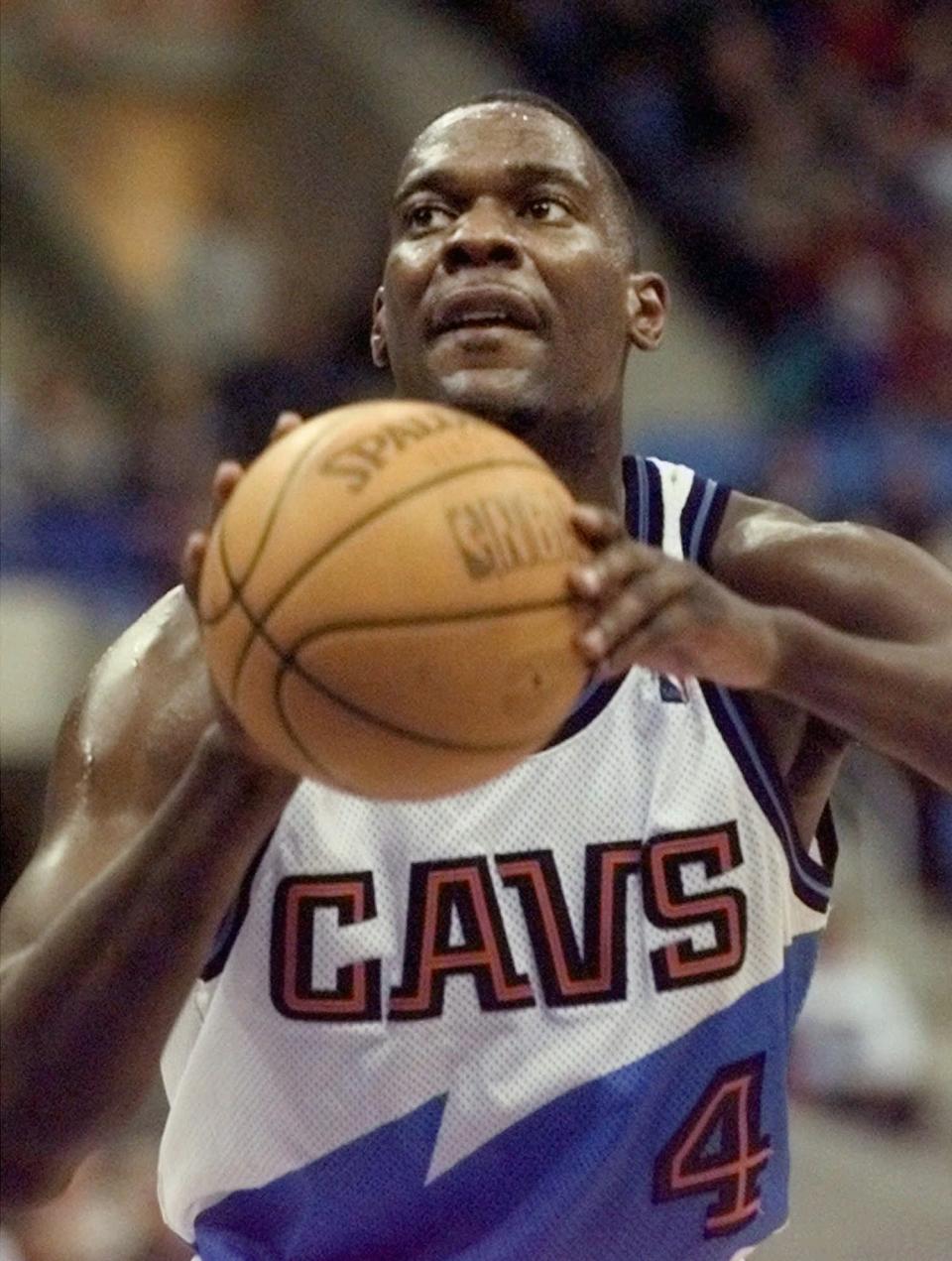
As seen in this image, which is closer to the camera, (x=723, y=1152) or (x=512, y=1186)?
(x=512, y=1186)

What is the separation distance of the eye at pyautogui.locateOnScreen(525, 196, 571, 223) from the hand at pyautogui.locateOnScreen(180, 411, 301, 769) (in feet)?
3.50

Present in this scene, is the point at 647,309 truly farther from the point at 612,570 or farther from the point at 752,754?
the point at 612,570

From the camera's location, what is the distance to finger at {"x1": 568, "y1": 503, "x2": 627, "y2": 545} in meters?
2.85

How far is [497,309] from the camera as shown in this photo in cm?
383

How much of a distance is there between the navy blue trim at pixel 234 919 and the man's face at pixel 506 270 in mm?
764

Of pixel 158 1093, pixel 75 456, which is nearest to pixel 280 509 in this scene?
pixel 158 1093

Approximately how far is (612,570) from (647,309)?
1685mm

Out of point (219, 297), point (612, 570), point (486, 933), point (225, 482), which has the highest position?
point (219, 297)

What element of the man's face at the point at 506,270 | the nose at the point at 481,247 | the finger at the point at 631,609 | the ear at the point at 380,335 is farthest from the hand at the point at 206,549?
the ear at the point at 380,335

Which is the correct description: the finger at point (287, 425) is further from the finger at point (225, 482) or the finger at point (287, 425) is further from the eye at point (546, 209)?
the eye at point (546, 209)

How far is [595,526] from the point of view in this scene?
2.85 metres

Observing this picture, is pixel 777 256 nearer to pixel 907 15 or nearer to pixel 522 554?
pixel 907 15

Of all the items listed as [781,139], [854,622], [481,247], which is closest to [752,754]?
[854,622]

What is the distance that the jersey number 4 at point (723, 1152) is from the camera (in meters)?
3.79
